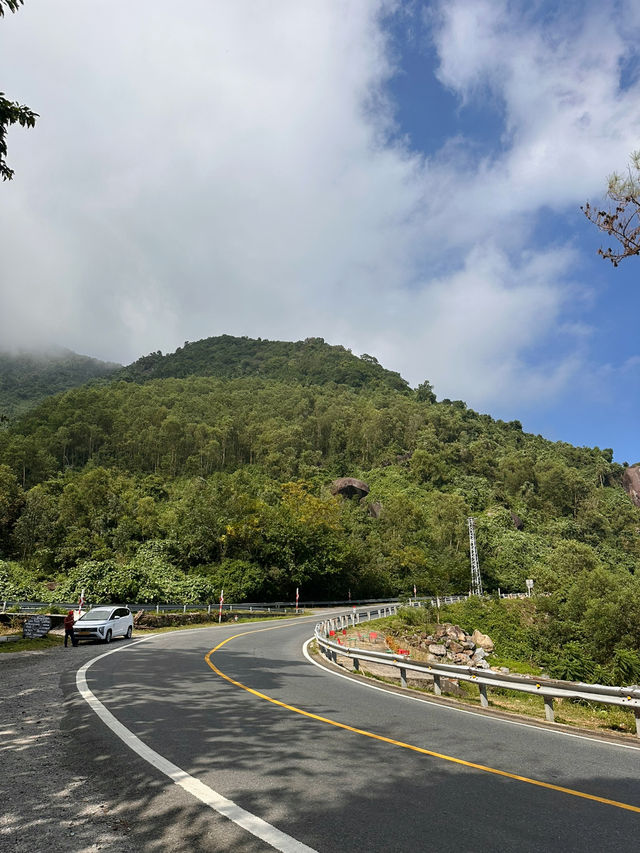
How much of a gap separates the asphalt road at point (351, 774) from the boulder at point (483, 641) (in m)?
27.1

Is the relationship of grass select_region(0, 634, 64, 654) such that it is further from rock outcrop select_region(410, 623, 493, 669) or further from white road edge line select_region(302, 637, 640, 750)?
rock outcrop select_region(410, 623, 493, 669)

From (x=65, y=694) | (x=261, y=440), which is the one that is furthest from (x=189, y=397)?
(x=65, y=694)

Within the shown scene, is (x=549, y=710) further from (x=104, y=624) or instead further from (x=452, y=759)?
(x=104, y=624)

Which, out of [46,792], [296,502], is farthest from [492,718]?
[296,502]

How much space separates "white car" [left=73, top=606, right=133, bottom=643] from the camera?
66.0 feet

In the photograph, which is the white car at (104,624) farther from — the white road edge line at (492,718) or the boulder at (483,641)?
the boulder at (483,641)

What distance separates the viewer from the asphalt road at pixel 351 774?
4023mm

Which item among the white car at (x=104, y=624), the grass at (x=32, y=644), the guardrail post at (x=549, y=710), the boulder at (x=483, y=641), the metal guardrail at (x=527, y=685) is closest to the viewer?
the metal guardrail at (x=527, y=685)

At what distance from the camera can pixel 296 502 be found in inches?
2707

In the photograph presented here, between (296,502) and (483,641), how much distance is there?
1442 inches

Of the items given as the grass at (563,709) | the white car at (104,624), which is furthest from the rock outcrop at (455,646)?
the white car at (104,624)

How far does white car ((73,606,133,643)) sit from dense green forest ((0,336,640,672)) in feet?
48.5

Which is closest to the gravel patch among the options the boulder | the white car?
the white car

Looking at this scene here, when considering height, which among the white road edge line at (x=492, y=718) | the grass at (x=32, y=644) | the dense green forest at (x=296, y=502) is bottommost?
the white road edge line at (x=492, y=718)
